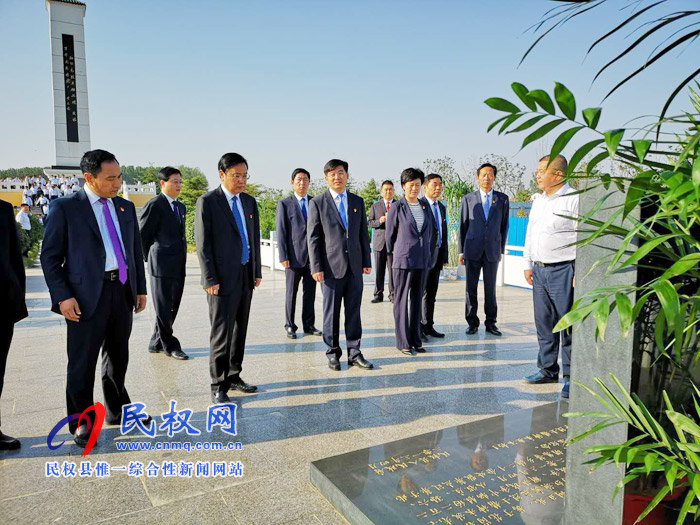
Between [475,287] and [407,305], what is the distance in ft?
4.05

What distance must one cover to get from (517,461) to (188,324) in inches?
183

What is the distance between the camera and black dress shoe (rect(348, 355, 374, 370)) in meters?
4.33

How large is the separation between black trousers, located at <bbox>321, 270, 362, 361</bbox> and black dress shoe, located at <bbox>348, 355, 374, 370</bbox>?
1.0 inches

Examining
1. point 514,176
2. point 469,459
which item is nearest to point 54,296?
point 469,459

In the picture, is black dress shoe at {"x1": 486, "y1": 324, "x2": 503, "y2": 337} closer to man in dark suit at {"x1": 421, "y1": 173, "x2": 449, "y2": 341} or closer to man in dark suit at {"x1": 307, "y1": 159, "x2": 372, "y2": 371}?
man in dark suit at {"x1": 421, "y1": 173, "x2": 449, "y2": 341}

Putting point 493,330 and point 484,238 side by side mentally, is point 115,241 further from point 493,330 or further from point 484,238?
point 493,330

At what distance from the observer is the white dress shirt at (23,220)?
13.4 m

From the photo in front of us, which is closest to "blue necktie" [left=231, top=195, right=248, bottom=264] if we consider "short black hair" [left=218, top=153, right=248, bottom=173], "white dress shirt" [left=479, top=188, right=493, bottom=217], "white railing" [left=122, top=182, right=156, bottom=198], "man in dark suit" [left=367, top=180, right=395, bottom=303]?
"short black hair" [left=218, top=153, right=248, bottom=173]

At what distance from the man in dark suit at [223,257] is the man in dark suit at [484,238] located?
2.83m

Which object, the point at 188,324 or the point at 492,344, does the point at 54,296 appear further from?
the point at 492,344

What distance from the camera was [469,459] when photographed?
8.45 ft

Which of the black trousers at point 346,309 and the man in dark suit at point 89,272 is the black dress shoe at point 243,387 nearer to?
the black trousers at point 346,309

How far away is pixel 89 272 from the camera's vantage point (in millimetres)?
2895

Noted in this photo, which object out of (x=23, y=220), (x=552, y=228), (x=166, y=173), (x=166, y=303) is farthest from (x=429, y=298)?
(x=23, y=220)
